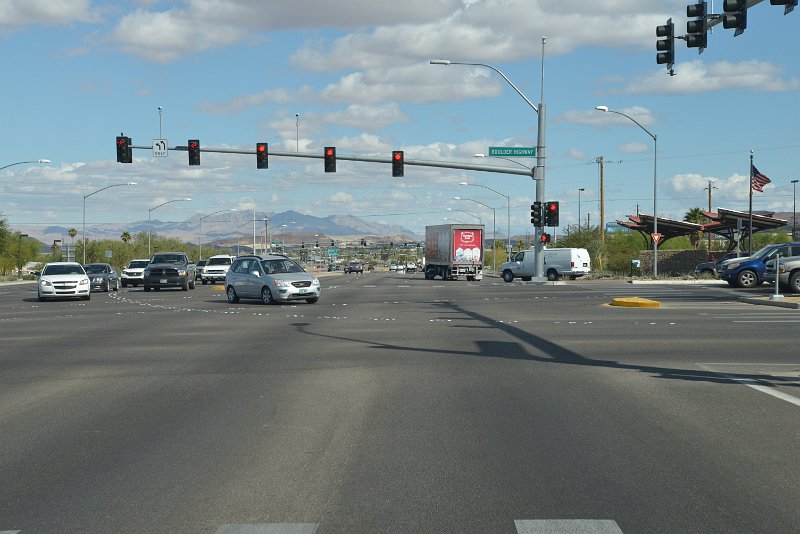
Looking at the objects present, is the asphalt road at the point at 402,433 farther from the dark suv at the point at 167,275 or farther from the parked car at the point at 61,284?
the dark suv at the point at 167,275

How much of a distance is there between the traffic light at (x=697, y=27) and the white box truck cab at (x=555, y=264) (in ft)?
138

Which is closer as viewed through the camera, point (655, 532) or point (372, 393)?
point (655, 532)

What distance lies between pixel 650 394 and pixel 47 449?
23.3ft

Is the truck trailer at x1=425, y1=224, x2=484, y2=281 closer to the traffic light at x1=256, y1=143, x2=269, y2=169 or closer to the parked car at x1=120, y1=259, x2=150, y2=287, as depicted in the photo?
the parked car at x1=120, y1=259, x2=150, y2=287

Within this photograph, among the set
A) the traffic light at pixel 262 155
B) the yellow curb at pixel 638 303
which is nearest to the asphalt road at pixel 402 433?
the yellow curb at pixel 638 303

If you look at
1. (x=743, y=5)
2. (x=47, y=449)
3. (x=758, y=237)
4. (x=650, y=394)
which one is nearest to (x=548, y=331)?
(x=743, y=5)

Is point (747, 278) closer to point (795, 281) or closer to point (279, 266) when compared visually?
point (795, 281)

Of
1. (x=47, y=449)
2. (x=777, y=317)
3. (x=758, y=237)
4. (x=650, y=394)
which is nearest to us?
(x=47, y=449)

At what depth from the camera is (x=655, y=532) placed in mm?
6176

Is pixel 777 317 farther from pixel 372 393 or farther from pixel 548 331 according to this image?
pixel 372 393

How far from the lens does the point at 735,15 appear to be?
19.0 meters

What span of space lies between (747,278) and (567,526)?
37.3 m

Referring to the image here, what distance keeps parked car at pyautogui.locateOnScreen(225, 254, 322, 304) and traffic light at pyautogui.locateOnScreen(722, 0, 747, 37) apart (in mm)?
17499

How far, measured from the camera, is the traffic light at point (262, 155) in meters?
43.5
